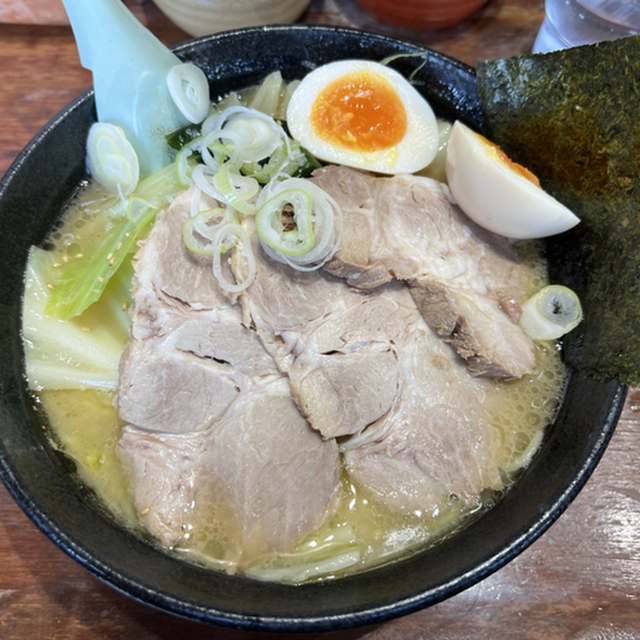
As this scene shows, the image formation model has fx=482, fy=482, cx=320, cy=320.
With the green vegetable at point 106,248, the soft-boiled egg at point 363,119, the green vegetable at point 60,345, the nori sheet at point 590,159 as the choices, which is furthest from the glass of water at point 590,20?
the green vegetable at point 60,345

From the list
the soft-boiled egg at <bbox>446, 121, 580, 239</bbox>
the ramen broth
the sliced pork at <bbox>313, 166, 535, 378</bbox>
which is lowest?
the ramen broth

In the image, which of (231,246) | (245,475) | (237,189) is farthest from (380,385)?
(237,189)

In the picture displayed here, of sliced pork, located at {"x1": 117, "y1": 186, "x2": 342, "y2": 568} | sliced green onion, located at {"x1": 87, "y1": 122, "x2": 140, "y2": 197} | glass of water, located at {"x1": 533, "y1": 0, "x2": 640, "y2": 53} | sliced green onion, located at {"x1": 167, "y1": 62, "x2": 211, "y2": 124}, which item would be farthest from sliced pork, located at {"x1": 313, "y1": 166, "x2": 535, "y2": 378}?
glass of water, located at {"x1": 533, "y1": 0, "x2": 640, "y2": 53}

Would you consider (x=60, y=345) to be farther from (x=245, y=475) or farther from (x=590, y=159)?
(x=590, y=159)

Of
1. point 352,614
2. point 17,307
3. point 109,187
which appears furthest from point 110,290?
point 352,614

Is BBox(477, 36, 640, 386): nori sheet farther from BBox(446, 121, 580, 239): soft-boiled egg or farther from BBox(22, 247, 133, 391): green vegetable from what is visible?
BBox(22, 247, 133, 391): green vegetable

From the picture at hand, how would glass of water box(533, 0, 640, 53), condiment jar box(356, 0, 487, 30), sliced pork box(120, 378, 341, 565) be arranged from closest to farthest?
sliced pork box(120, 378, 341, 565)
glass of water box(533, 0, 640, 53)
condiment jar box(356, 0, 487, 30)

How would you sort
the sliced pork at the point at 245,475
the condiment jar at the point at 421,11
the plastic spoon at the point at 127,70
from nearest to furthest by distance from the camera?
the sliced pork at the point at 245,475, the plastic spoon at the point at 127,70, the condiment jar at the point at 421,11

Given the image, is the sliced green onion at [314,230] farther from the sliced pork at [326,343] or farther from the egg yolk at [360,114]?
the egg yolk at [360,114]

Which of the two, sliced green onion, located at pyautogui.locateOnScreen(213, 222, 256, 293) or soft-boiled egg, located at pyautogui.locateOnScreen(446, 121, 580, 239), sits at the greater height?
soft-boiled egg, located at pyautogui.locateOnScreen(446, 121, 580, 239)
